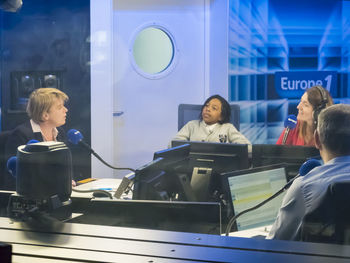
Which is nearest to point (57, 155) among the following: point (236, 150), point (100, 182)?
point (236, 150)

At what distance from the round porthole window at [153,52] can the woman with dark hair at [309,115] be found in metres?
1.47

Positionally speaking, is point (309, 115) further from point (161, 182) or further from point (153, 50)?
point (161, 182)

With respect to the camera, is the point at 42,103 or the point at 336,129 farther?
the point at 42,103

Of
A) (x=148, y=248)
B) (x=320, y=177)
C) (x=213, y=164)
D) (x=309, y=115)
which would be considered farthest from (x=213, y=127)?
(x=148, y=248)

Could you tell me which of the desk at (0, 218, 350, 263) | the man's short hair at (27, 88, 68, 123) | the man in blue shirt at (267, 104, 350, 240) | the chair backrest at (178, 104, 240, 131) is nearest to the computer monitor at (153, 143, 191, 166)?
the man in blue shirt at (267, 104, 350, 240)

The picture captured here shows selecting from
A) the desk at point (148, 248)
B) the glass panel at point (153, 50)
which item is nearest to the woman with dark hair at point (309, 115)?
the glass panel at point (153, 50)

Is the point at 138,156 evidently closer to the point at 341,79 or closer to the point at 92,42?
the point at 92,42

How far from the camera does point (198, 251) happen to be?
0.58m

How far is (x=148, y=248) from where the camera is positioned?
596 mm

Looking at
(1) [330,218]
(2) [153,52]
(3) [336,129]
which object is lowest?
(1) [330,218]

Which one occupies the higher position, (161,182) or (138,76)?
(138,76)

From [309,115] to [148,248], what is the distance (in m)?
2.55

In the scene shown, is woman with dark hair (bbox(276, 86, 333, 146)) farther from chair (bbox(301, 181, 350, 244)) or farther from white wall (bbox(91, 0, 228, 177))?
chair (bbox(301, 181, 350, 244))

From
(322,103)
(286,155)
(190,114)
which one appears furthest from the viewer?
(190,114)
